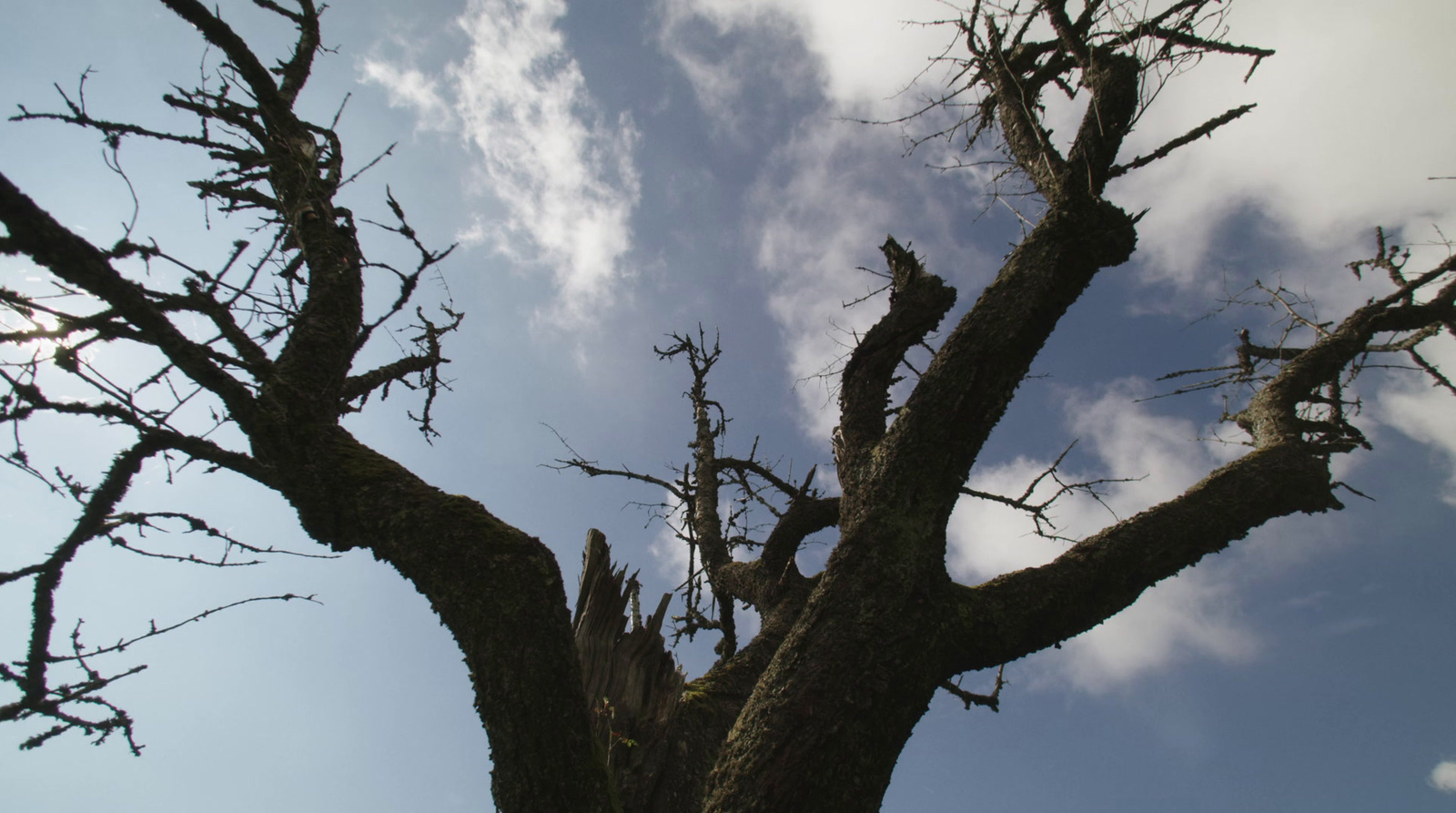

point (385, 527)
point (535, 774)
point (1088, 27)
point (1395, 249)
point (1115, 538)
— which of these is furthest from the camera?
point (1395, 249)

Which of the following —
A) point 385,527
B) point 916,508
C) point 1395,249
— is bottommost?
point 385,527

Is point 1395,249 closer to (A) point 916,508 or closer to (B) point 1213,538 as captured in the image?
(B) point 1213,538

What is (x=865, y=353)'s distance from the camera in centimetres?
333

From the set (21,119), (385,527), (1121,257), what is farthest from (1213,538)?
(21,119)

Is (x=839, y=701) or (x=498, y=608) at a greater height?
(x=498, y=608)

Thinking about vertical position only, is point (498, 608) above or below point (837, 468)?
below

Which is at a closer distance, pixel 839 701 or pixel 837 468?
pixel 839 701

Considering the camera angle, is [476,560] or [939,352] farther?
[939,352]

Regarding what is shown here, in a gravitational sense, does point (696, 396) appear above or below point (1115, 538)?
above

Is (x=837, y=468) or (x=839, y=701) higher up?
(x=837, y=468)

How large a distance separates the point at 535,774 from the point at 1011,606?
1.82 meters

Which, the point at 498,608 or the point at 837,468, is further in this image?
the point at 837,468

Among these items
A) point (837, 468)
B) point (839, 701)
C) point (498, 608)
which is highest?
point (837, 468)

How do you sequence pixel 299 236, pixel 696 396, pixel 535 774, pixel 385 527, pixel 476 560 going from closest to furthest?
1. pixel 535 774
2. pixel 476 560
3. pixel 385 527
4. pixel 299 236
5. pixel 696 396
